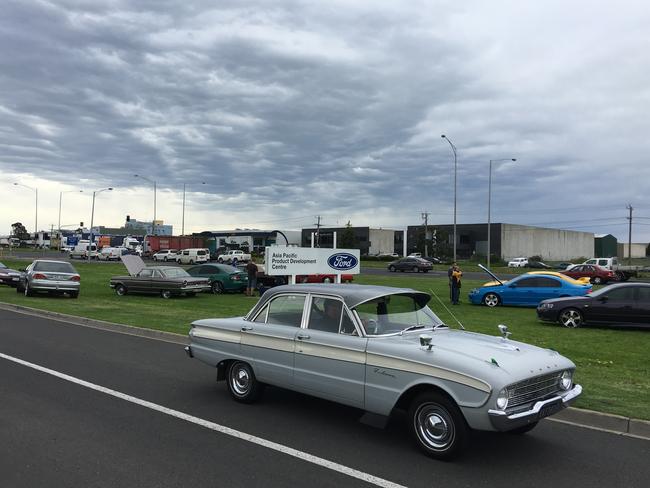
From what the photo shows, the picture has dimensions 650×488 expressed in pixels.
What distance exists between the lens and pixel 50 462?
4.88m

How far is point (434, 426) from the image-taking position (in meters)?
5.12

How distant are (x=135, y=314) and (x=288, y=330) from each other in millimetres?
11855

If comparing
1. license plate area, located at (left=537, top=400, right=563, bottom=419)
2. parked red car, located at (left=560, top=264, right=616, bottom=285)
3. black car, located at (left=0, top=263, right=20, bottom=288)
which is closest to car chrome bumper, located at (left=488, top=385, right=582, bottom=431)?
license plate area, located at (left=537, top=400, right=563, bottom=419)

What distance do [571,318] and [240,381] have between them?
12.0 metres

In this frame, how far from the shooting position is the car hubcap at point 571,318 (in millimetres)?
15898

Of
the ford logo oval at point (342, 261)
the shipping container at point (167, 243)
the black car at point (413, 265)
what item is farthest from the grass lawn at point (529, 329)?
the shipping container at point (167, 243)

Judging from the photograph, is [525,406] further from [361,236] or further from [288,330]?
[361,236]

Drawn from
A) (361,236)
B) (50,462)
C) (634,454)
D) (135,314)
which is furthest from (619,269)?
(361,236)

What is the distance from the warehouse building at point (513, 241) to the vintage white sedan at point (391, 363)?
91864 millimetres

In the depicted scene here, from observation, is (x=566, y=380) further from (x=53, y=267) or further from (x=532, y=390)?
(x=53, y=267)

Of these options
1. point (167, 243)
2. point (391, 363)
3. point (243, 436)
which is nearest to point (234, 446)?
point (243, 436)

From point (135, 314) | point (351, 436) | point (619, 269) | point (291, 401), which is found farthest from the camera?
point (619, 269)

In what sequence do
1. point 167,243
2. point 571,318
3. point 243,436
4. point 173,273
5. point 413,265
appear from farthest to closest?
point 167,243 → point 413,265 → point 173,273 → point 571,318 → point 243,436

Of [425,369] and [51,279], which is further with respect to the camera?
[51,279]
